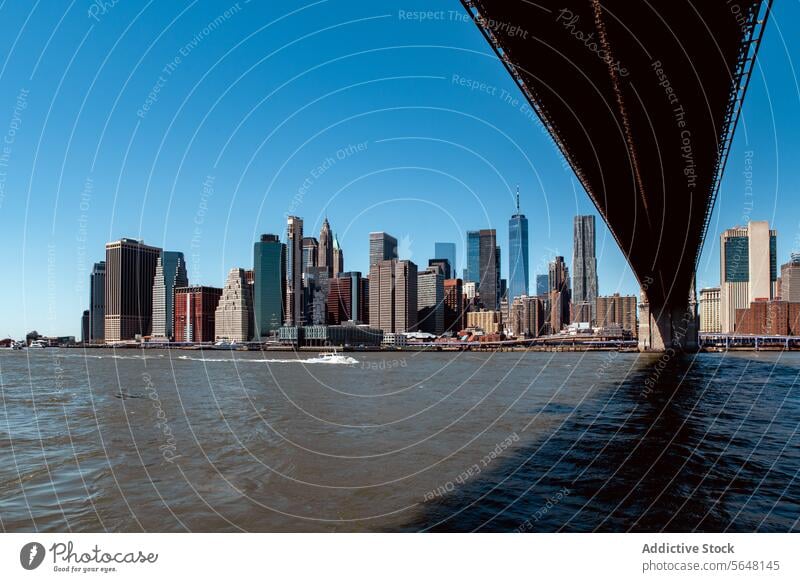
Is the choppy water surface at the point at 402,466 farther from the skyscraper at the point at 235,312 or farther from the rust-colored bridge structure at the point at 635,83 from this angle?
the skyscraper at the point at 235,312

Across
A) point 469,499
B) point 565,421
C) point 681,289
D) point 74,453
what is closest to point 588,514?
point 469,499

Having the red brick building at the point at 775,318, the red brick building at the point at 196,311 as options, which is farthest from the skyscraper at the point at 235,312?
the red brick building at the point at 775,318

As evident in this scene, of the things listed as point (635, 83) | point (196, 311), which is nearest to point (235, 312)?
point (196, 311)

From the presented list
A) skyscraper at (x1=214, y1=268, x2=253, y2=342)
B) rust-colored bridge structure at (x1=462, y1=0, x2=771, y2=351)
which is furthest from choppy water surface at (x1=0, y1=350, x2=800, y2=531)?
skyscraper at (x1=214, y1=268, x2=253, y2=342)

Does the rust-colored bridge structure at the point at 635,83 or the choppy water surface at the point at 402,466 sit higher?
the rust-colored bridge structure at the point at 635,83

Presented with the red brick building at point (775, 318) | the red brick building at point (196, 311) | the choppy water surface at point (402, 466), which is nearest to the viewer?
the choppy water surface at point (402, 466)

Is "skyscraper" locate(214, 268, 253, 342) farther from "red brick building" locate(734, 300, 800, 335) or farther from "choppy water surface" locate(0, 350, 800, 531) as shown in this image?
"red brick building" locate(734, 300, 800, 335)

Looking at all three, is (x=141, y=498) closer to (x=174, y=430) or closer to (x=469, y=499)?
(x=469, y=499)
